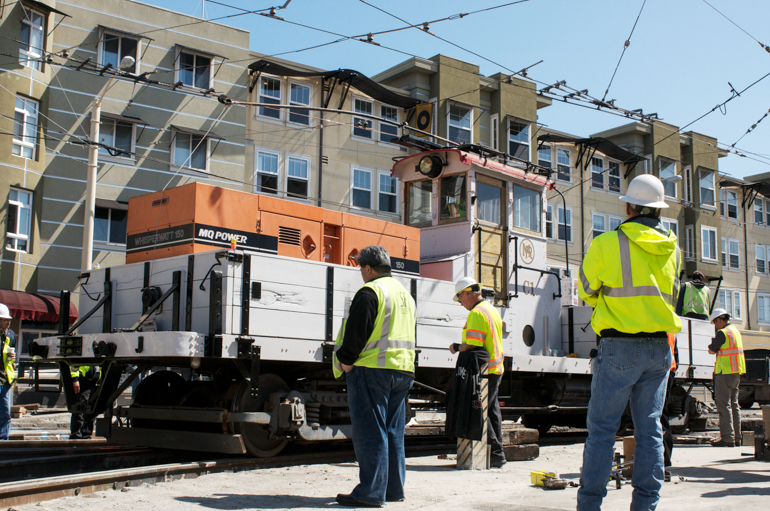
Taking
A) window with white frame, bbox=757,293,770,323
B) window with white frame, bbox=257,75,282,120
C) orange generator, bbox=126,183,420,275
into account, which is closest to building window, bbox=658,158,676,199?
window with white frame, bbox=757,293,770,323

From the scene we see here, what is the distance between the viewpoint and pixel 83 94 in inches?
931

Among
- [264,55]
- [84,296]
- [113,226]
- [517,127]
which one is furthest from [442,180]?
[517,127]

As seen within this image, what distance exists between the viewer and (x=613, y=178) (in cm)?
3684

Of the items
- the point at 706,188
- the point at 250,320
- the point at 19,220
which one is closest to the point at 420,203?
the point at 250,320

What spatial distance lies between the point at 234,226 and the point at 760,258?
43436 mm

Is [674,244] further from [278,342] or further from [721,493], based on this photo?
[278,342]

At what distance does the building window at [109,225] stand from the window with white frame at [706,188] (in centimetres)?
3038

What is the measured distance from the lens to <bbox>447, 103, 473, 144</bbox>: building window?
98.5 feet

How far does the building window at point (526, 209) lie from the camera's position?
11.8 meters

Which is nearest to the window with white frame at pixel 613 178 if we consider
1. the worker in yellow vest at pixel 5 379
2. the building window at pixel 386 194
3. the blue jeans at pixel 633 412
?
the building window at pixel 386 194

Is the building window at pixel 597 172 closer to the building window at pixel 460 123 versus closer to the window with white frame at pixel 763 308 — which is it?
the building window at pixel 460 123

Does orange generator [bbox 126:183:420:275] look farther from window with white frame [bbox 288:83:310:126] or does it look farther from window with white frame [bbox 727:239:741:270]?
window with white frame [bbox 727:239:741:270]

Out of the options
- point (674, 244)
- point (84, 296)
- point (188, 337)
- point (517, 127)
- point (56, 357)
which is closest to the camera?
point (674, 244)

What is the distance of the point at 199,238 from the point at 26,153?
1789 centimetres
